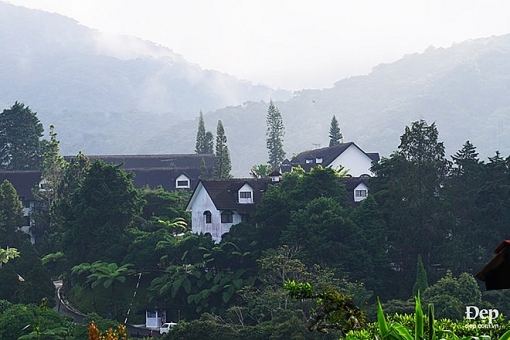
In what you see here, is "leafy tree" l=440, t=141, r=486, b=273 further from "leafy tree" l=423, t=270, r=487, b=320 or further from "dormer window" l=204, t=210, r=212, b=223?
"dormer window" l=204, t=210, r=212, b=223

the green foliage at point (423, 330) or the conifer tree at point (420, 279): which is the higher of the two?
the conifer tree at point (420, 279)

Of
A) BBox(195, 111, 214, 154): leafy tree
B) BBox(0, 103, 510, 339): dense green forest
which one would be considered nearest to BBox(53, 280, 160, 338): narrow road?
BBox(0, 103, 510, 339): dense green forest

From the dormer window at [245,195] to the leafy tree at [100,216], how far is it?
15.7 ft

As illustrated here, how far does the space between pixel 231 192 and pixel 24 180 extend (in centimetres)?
2040

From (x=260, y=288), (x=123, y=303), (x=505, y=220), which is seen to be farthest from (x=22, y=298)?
(x=505, y=220)

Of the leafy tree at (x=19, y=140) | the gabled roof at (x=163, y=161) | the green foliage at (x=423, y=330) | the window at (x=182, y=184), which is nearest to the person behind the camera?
the green foliage at (x=423, y=330)

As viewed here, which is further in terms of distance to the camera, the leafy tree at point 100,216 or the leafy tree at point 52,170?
the leafy tree at point 52,170

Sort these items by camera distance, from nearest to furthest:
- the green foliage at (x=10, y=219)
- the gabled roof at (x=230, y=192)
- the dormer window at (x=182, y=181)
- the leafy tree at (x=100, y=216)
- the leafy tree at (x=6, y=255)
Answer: the leafy tree at (x=6, y=255) → the leafy tree at (x=100, y=216) → the gabled roof at (x=230, y=192) → the green foliage at (x=10, y=219) → the dormer window at (x=182, y=181)

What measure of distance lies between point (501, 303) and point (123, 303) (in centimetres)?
1540

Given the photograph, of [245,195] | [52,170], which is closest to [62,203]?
[245,195]

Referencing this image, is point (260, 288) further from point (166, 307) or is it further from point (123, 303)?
point (123, 303)

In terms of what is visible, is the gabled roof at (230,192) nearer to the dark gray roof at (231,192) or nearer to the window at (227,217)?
the dark gray roof at (231,192)

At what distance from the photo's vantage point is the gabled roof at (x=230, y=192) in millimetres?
40781

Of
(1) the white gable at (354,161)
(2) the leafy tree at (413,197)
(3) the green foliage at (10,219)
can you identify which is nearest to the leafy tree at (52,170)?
(3) the green foliage at (10,219)
